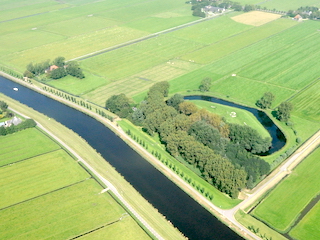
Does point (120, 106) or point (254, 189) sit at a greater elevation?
point (120, 106)

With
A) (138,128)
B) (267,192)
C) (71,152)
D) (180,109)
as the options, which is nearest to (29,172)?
(71,152)

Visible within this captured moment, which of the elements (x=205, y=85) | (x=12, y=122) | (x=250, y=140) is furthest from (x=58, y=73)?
(x=250, y=140)

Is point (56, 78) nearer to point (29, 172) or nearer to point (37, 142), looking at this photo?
point (37, 142)

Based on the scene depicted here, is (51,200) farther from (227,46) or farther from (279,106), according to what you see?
(227,46)

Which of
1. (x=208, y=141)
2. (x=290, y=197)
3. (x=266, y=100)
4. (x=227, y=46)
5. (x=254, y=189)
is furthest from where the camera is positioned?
(x=227, y=46)

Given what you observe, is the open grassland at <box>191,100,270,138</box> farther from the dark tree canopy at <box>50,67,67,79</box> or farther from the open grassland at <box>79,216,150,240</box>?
the dark tree canopy at <box>50,67,67,79</box>

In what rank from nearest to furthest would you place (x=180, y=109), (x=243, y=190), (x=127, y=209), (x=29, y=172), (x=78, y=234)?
(x=78, y=234), (x=127, y=209), (x=243, y=190), (x=29, y=172), (x=180, y=109)
